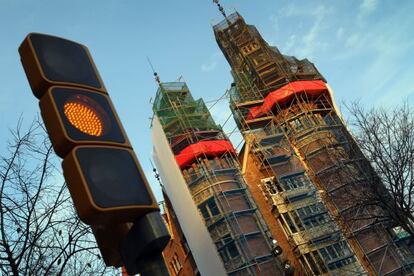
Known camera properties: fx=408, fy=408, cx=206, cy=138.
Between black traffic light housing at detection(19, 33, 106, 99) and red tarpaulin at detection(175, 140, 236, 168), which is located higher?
red tarpaulin at detection(175, 140, 236, 168)

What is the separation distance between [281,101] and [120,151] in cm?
2671

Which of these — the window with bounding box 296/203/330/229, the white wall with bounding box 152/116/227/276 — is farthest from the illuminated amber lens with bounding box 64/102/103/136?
the window with bounding box 296/203/330/229

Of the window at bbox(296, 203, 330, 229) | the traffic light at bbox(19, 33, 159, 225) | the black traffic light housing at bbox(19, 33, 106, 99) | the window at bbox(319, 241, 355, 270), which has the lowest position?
the window at bbox(319, 241, 355, 270)

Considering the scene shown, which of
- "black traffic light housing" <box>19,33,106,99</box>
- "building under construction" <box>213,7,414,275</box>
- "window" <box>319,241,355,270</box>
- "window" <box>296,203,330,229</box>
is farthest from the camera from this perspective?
"window" <box>296,203,330,229</box>

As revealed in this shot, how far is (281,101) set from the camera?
91.5 feet

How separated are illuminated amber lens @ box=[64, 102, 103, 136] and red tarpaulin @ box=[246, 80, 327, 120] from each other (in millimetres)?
26220

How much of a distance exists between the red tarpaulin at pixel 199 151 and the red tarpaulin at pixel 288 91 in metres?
3.93

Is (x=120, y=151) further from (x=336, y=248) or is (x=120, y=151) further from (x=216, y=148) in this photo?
(x=216, y=148)

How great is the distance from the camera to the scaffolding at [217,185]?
2255cm

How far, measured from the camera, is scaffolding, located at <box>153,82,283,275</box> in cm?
2255

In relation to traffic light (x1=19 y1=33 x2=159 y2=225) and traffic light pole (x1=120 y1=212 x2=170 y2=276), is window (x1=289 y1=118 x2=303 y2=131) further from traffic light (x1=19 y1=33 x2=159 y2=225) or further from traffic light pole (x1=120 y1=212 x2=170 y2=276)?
traffic light pole (x1=120 y1=212 x2=170 y2=276)

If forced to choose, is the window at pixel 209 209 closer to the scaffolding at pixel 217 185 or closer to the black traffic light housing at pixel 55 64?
the scaffolding at pixel 217 185

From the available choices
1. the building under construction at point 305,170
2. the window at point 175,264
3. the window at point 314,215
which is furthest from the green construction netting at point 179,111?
the window at point 175,264

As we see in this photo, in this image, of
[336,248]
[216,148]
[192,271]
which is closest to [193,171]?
[216,148]
